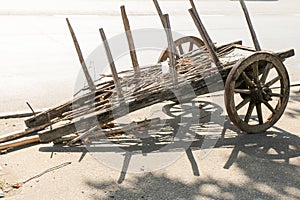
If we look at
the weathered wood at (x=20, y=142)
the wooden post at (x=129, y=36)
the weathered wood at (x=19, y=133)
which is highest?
the wooden post at (x=129, y=36)

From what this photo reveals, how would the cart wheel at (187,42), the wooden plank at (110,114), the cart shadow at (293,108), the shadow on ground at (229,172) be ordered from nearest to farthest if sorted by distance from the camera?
the shadow on ground at (229,172), the wooden plank at (110,114), the cart shadow at (293,108), the cart wheel at (187,42)

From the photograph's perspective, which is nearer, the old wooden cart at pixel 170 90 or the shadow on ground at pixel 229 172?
the shadow on ground at pixel 229 172

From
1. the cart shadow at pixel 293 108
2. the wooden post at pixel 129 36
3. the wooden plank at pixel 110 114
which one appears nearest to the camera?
the wooden plank at pixel 110 114

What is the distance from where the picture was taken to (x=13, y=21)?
1112 cm

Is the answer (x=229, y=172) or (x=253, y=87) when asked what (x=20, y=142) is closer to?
(x=229, y=172)

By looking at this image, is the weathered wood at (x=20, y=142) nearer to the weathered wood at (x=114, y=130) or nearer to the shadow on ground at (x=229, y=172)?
the shadow on ground at (x=229, y=172)

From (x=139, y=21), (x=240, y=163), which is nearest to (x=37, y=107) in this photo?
(x=240, y=163)

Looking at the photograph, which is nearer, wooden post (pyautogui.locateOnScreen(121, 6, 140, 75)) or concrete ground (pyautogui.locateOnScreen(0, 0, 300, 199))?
concrete ground (pyautogui.locateOnScreen(0, 0, 300, 199))

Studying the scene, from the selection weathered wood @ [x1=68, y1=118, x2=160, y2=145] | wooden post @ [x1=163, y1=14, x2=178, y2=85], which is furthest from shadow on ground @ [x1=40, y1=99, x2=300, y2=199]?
wooden post @ [x1=163, y1=14, x2=178, y2=85]

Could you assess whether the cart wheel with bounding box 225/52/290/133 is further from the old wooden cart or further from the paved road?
the paved road

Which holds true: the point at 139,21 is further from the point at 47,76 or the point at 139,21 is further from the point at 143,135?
the point at 143,135

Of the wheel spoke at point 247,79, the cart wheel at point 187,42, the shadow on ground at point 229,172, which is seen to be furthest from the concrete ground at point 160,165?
the cart wheel at point 187,42

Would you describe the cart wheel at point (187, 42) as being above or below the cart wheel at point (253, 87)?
above

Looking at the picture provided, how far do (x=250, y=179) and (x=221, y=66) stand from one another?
4.28ft
